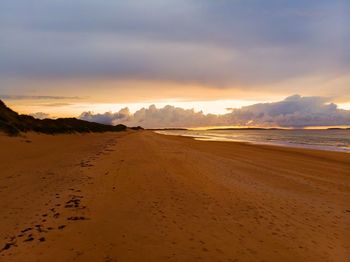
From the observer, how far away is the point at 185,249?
5199 millimetres

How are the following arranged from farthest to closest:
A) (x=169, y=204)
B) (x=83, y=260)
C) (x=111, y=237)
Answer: (x=169, y=204) < (x=111, y=237) < (x=83, y=260)

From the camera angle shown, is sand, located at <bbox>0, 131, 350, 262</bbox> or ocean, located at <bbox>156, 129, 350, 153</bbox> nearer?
sand, located at <bbox>0, 131, 350, 262</bbox>

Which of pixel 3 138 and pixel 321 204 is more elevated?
pixel 3 138

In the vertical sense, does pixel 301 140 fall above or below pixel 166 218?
below

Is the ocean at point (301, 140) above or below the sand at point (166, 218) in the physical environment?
below

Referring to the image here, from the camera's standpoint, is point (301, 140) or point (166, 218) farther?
point (301, 140)

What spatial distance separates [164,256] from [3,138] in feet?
71.8

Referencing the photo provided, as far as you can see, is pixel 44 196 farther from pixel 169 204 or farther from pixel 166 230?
pixel 166 230

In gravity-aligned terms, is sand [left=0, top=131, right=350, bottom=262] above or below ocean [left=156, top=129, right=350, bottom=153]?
above

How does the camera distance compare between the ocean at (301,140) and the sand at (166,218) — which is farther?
the ocean at (301,140)

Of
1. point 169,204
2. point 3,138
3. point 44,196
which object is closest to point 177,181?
point 169,204

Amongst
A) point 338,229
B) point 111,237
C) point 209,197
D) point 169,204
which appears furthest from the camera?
point 209,197

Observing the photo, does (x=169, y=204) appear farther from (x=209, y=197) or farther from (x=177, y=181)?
(x=177, y=181)

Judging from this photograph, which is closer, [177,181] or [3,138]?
[177,181]
